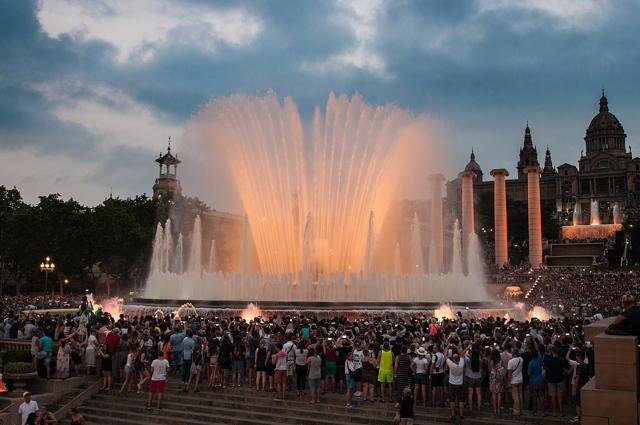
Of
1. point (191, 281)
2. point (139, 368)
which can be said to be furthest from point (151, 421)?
point (191, 281)

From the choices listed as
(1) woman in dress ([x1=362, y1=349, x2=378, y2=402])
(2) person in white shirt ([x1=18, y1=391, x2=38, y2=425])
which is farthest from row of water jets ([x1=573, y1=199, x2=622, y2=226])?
(2) person in white shirt ([x1=18, y1=391, x2=38, y2=425])

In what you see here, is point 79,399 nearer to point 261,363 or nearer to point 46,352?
point 46,352

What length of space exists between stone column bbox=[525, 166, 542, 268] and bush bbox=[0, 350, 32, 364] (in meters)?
59.4

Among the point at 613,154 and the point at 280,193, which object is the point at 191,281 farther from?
the point at 613,154

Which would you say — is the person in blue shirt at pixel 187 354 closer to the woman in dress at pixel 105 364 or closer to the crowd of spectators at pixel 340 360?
the crowd of spectators at pixel 340 360

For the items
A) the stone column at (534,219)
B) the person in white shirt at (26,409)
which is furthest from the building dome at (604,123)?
the person in white shirt at (26,409)

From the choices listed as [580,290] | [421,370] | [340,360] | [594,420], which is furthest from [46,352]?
[580,290]

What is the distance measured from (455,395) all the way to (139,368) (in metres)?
8.78

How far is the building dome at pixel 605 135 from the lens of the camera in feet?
522

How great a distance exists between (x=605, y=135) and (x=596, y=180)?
72.0ft

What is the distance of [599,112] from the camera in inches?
6747

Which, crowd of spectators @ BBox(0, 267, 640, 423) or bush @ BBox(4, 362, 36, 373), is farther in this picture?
bush @ BBox(4, 362, 36, 373)

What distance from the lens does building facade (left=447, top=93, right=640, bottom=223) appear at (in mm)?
137250

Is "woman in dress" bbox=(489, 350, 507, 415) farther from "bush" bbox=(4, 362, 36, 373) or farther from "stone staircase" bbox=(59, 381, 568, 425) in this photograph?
"bush" bbox=(4, 362, 36, 373)
